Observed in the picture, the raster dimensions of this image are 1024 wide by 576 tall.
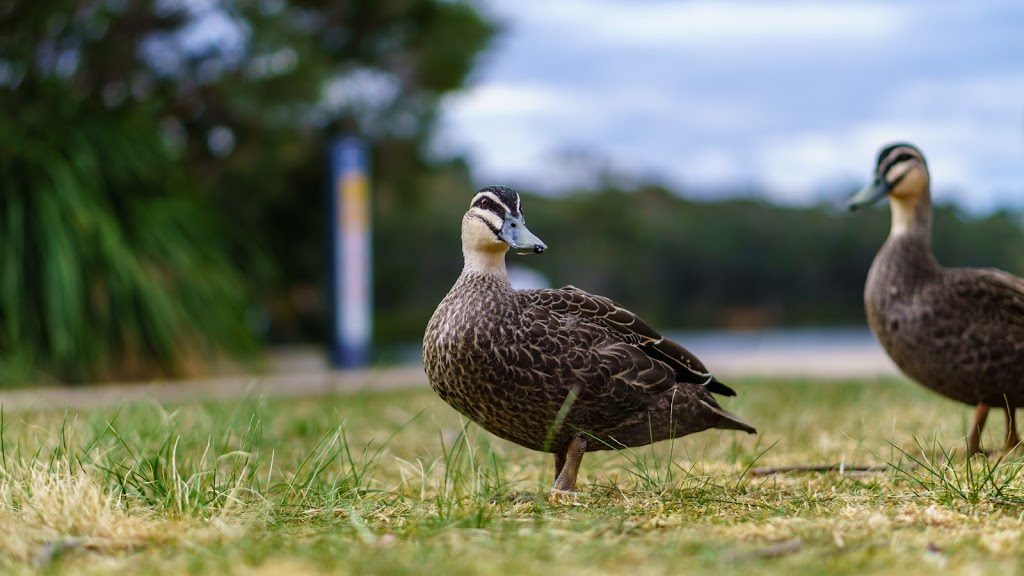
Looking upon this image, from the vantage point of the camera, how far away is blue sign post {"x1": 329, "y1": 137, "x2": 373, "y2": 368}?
1111 centimetres

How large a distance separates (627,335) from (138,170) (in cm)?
682

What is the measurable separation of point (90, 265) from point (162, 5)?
3.87 meters

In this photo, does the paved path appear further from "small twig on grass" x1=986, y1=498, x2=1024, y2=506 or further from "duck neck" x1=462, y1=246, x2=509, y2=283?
"small twig on grass" x1=986, y1=498, x2=1024, y2=506

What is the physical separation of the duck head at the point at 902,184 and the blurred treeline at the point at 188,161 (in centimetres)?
586

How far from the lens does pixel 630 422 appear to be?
10.7 feet

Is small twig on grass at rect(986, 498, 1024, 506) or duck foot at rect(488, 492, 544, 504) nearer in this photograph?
small twig on grass at rect(986, 498, 1024, 506)

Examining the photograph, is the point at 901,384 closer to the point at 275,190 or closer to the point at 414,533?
the point at 414,533

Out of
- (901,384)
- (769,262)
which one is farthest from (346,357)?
(769,262)

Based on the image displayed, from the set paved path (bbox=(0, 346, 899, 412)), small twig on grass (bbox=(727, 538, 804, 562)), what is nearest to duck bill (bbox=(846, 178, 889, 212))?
small twig on grass (bbox=(727, 538, 804, 562))

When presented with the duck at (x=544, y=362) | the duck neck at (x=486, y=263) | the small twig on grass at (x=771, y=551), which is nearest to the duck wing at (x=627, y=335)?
the duck at (x=544, y=362)

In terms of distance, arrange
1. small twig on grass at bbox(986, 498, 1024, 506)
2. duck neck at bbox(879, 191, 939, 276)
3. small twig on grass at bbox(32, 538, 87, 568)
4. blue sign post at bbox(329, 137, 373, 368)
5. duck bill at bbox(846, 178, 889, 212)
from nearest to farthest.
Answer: small twig on grass at bbox(32, 538, 87, 568) → small twig on grass at bbox(986, 498, 1024, 506) → duck neck at bbox(879, 191, 939, 276) → duck bill at bbox(846, 178, 889, 212) → blue sign post at bbox(329, 137, 373, 368)

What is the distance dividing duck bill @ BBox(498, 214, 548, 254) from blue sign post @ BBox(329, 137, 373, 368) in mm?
8133

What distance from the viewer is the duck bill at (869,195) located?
14.2 feet

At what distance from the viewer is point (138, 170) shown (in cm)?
903
